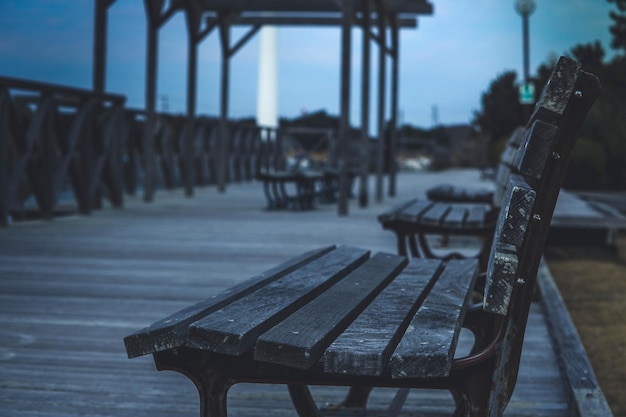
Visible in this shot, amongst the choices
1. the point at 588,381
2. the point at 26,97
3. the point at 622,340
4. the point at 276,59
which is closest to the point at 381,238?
the point at 622,340

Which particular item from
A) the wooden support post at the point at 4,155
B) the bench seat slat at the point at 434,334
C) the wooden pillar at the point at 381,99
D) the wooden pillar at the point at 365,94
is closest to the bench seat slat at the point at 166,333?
the bench seat slat at the point at 434,334

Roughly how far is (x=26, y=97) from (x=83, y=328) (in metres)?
4.99

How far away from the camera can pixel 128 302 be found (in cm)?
448

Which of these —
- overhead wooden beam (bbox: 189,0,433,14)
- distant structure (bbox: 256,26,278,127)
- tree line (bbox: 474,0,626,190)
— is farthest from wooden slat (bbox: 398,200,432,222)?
distant structure (bbox: 256,26,278,127)

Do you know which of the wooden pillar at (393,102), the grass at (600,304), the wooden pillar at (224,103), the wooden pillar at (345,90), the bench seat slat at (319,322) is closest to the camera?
the bench seat slat at (319,322)

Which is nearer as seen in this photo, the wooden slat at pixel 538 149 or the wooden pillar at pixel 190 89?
the wooden slat at pixel 538 149

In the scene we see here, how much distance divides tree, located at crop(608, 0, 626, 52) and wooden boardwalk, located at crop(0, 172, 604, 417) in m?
36.6

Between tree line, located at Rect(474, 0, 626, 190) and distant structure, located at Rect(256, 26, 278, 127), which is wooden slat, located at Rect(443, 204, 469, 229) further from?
distant structure, located at Rect(256, 26, 278, 127)

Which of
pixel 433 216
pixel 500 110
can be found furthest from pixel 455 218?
pixel 500 110

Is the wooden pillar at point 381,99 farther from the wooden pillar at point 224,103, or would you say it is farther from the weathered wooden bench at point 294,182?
the wooden pillar at point 224,103

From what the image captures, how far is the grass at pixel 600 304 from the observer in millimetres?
4441

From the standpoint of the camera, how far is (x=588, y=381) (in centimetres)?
293

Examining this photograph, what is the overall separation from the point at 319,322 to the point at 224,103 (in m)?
14.1

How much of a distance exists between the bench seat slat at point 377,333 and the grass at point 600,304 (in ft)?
5.70
